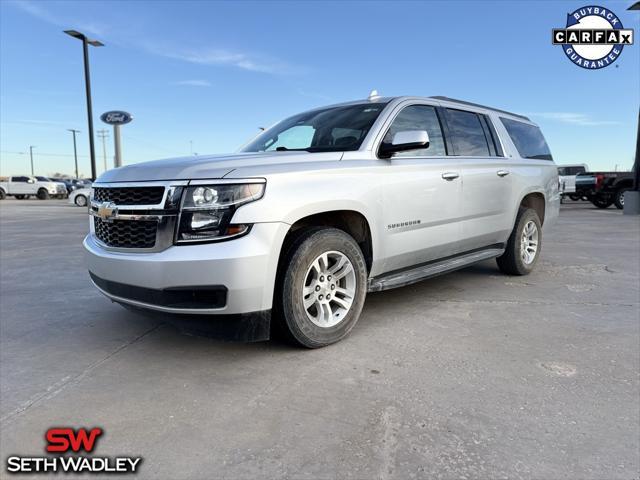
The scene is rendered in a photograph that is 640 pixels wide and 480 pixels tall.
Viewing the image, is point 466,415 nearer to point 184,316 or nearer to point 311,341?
point 311,341

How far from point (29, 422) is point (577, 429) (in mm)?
2589

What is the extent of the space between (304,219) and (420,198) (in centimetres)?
113

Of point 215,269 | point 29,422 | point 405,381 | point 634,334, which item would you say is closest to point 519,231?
point 634,334

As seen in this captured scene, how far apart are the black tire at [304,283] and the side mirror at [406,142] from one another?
75cm

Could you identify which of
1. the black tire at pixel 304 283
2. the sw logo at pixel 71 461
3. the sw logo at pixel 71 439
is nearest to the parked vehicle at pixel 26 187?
the black tire at pixel 304 283

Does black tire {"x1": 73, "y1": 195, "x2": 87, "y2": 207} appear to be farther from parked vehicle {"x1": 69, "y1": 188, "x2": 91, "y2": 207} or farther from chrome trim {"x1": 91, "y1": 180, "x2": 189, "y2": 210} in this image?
chrome trim {"x1": 91, "y1": 180, "x2": 189, "y2": 210}

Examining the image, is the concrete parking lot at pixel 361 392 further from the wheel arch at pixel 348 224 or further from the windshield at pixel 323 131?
the windshield at pixel 323 131

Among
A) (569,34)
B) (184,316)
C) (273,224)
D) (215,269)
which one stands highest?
(569,34)

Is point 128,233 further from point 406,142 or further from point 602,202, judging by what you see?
point 602,202

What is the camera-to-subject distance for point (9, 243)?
873 centimetres

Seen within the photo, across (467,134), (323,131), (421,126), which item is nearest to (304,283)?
(323,131)

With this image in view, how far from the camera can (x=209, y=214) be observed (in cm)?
257

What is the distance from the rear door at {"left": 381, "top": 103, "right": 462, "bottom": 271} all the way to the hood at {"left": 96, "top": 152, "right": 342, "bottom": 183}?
0.60m

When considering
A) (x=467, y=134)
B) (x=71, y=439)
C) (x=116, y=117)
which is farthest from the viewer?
(x=116, y=117)
